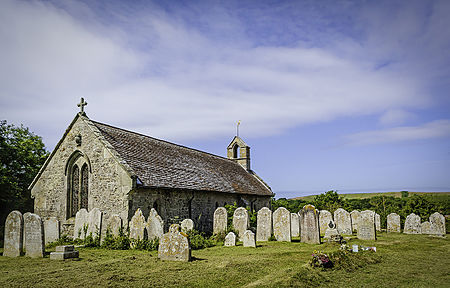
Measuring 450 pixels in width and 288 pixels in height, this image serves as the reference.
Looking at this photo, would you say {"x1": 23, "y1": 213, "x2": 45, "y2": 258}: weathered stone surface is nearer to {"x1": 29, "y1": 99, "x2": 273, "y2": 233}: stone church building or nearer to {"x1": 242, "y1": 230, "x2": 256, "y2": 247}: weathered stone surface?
{"x1": 29, "y1": 99, "x2": 273, "y2": 233}: stone church building

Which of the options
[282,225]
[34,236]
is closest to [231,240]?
[282,225]

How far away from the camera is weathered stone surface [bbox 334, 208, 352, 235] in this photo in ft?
71.7

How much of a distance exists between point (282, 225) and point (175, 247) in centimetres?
807

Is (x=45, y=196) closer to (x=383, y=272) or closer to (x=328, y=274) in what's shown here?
(x=328, y=274)

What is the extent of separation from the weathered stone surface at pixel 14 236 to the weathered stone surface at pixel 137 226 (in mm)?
4026

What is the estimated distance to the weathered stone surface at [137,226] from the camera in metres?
14.2

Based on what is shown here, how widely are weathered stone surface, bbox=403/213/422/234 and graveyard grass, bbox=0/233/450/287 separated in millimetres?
10105

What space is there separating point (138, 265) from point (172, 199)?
7.75 m

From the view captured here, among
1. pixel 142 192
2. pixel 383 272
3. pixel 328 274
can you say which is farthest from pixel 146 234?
pixel 383 272

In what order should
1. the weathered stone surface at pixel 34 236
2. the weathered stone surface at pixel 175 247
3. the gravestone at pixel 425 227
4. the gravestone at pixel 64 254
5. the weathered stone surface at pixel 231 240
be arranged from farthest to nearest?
the gravestone at pixel 425 227 < the weathered stone surface at pixel 231 240 < the weathered stone surface at pixel 34 236 < the gravestone at pixel 64 254 < the weathered stone surface at pixel 175 247

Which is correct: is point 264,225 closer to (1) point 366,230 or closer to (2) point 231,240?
(2) point 231,240

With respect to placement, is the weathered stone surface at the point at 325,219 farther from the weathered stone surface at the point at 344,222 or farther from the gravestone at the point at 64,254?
the gravestone at the point at 64,254

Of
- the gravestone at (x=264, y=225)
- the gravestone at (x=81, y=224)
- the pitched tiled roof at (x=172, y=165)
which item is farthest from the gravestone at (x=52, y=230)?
the gravestone at (x=264, y=225)

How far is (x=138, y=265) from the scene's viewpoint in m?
10.4
